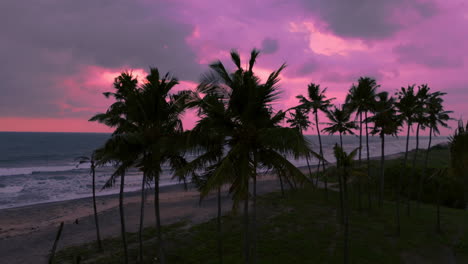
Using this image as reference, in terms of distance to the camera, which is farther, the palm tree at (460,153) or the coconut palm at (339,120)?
the coconut palm at (339,120)

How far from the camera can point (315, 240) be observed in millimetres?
19094

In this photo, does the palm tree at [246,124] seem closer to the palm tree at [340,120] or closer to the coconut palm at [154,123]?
the coconut palm at [154,123]

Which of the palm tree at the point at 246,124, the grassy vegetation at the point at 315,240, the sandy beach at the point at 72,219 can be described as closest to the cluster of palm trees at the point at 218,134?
the palm tree at the point at 246,124

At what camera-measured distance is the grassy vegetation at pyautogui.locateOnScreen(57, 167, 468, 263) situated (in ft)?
54.5

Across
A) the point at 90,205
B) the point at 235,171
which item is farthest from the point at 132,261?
the point at 90,205

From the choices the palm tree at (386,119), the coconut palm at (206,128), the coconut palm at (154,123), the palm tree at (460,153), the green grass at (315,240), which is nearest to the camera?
the palm tree at (460,153)

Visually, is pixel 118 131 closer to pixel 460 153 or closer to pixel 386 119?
pixel 460 153

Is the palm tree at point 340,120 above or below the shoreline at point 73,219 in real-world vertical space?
above

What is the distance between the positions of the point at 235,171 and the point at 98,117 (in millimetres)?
7772

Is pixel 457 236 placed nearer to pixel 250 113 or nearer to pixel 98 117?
pixel 250 113

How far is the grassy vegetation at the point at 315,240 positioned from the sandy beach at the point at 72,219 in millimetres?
3559

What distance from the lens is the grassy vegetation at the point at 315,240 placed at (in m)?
16.6

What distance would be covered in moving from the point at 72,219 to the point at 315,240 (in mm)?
27899

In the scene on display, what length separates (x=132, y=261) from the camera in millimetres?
17672
